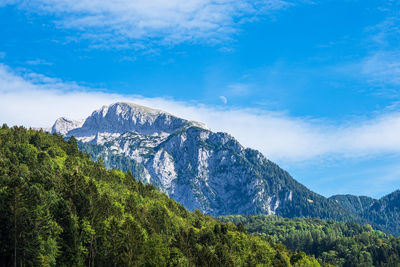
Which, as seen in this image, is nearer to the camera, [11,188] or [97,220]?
[11,188]

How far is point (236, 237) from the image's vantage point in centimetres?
15362

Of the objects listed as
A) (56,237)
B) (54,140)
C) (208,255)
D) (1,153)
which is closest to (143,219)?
(208,255)

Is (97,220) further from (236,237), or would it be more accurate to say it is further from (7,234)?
(236,237)

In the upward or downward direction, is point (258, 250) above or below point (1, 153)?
below

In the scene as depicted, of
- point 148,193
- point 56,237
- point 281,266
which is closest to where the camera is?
point 56,237

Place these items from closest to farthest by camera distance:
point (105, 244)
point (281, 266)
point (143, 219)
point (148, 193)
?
point (105, 244), point (143, 219), point (281, 266), point (148, 193)

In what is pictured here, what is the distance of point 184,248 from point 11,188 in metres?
46.5

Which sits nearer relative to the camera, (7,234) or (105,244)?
(7,234)

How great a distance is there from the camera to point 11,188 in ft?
257

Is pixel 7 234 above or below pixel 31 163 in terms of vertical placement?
below

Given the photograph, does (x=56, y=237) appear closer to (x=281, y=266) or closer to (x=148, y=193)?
(x=281, y=266)

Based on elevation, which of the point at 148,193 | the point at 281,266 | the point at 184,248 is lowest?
the point at 281,266

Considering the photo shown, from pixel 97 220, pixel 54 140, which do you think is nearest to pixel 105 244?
pixel 97 220

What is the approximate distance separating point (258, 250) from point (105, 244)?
239 feet
